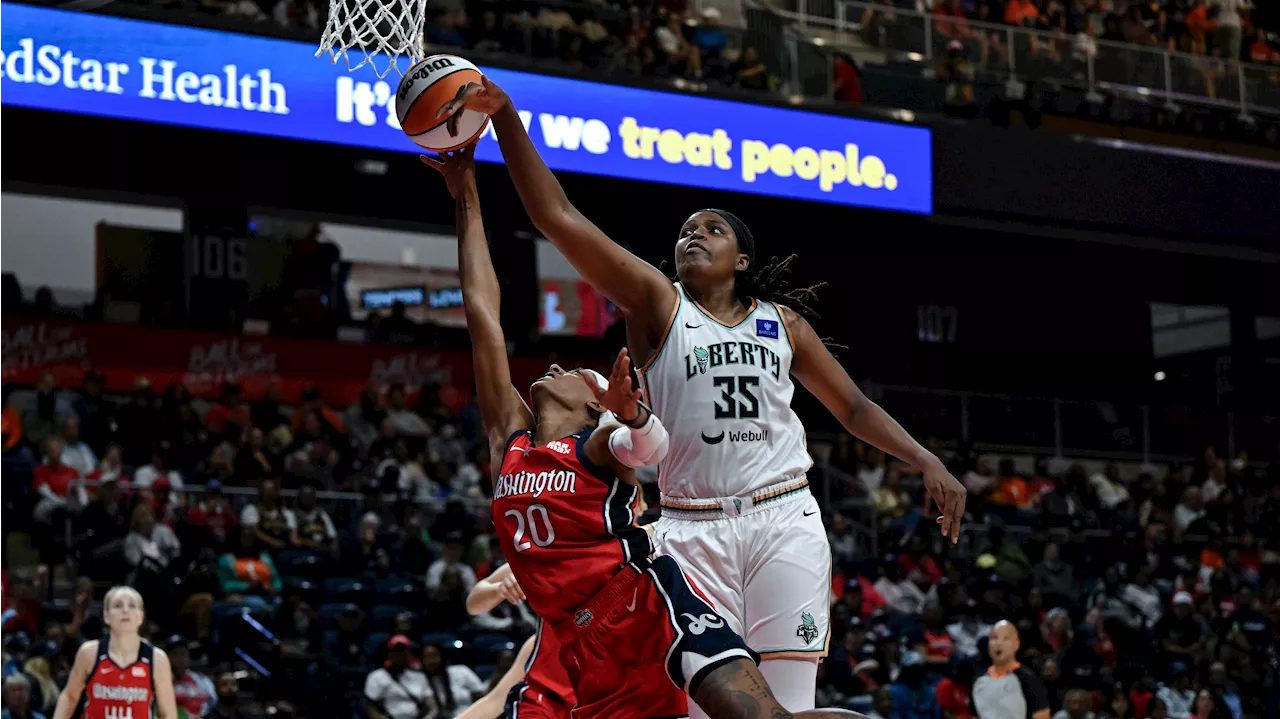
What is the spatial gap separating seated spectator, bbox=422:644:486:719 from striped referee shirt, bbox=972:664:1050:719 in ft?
12.7

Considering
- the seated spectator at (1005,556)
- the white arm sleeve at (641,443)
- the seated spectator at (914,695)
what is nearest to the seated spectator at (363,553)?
the seated spectator at (914,695)

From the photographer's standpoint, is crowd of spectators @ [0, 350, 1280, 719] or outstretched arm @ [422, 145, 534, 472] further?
crowd of spectators @ [0, 350, 1280, 719]

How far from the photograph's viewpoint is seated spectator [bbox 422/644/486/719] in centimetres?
1294

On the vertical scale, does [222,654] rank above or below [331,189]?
below

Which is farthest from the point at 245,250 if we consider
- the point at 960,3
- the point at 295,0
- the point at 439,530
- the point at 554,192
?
the point at 554,192

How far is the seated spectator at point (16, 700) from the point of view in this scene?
1127cm

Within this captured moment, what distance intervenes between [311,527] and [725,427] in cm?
936

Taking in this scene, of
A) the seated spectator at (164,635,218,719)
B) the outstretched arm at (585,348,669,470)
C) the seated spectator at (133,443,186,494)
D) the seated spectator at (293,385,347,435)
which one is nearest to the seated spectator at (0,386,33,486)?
the seated spectator at (133,443,186,494)

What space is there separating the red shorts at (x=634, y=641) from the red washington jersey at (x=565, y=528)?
0.07 meters

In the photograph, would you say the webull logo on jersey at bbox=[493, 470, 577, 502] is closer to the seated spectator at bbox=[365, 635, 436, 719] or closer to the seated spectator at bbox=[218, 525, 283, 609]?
the seated spectator at bbox=[365, 635, 436, 719]

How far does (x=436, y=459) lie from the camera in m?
16.5

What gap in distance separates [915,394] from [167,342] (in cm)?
918

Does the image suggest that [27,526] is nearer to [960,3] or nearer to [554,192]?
[554,192]

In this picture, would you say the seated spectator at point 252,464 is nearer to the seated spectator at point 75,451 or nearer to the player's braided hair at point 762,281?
the seated spectator at point 75,451
